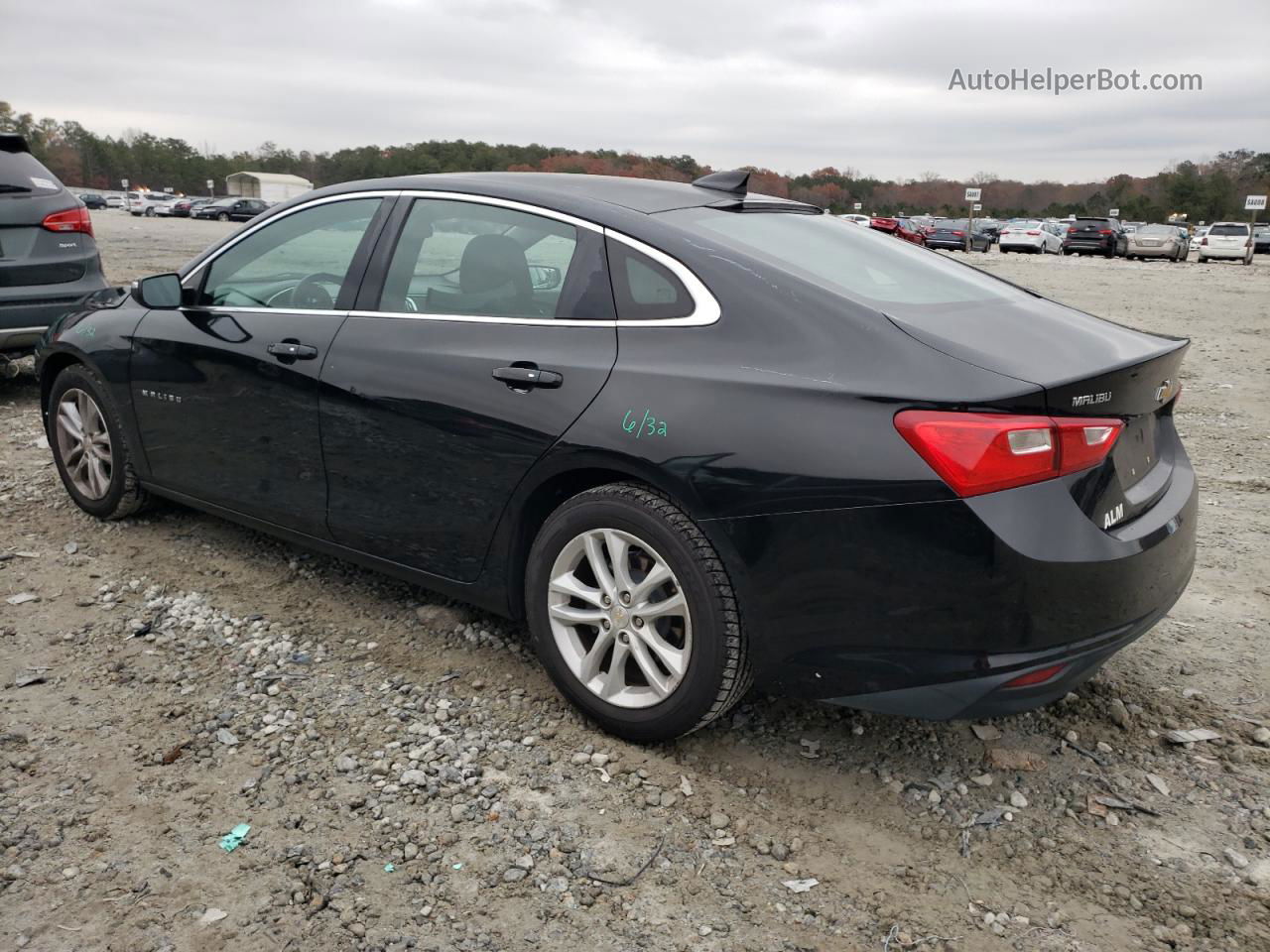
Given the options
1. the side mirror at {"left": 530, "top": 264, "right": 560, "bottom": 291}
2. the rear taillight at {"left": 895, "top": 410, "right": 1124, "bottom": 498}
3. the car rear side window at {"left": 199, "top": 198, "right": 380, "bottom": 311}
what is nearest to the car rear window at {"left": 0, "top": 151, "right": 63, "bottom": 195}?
the car rear side window at {"left": 199, "top": 198, "right": 380, "bottom": 311}

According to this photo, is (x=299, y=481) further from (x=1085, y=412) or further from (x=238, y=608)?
(x=1085, y=412)

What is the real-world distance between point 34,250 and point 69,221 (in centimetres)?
35

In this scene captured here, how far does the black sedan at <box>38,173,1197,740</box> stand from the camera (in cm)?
237

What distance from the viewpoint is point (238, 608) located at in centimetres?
382

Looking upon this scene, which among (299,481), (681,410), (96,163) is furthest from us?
(96,163)

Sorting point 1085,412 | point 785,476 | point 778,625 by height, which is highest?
point 1085,412

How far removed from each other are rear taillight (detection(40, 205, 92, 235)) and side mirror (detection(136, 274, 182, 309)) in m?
3.37

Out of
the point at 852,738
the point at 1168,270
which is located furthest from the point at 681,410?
the point at 1168,270

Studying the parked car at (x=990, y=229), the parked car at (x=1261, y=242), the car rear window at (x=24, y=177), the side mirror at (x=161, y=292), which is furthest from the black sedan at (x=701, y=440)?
the parked car at (x=990, y=229)

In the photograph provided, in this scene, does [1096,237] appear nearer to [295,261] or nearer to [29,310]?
[29,310]

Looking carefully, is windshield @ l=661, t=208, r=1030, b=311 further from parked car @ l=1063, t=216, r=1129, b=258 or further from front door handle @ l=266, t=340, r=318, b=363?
parked car @ l=1063, t=216, r=1129, b=258

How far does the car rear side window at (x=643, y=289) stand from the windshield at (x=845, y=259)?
172mm

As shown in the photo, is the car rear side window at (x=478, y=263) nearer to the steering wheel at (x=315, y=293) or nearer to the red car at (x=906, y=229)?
the steering wheel at (x=315, y=293)

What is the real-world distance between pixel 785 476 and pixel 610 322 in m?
→ 0.73
